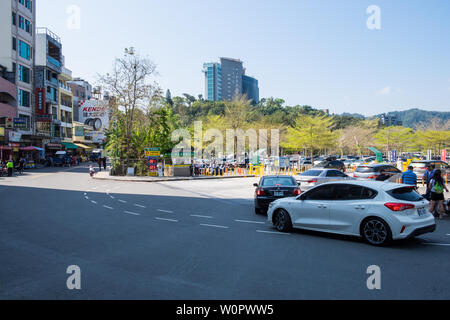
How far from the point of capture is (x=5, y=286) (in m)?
5.31

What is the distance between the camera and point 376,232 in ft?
26.1

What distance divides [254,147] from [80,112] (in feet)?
182

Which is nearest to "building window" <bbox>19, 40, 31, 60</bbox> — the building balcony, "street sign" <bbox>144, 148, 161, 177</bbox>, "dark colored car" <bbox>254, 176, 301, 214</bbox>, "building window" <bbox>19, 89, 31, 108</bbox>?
"building window" <bbox>19, 89, 31, 108</bbox>

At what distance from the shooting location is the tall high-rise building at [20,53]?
48.4m

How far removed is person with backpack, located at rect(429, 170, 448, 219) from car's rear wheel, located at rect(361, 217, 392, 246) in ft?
16.4

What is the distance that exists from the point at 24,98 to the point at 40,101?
8.21 feet

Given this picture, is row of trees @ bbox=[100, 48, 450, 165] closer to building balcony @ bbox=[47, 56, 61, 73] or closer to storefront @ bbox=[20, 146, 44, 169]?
storefront @ bbox=[20, 146, 44, 169]

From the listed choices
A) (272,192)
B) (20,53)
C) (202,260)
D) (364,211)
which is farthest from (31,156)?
(364,211)

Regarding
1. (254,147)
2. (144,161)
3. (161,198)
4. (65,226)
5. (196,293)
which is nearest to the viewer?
(196,293)

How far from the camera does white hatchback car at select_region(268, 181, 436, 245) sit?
770 cm

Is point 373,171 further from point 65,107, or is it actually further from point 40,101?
point 65,107
